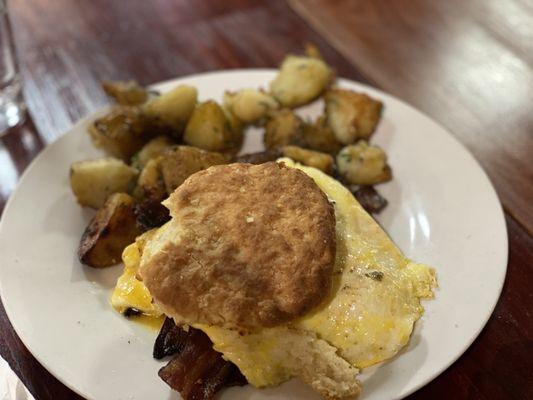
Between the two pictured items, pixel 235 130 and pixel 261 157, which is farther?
pixel 235 130

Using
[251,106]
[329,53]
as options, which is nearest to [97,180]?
[251,106]

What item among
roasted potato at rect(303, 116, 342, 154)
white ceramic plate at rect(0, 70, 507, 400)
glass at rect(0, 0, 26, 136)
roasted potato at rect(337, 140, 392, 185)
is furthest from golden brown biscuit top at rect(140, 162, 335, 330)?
glass at rect(0, 0, 26, 136)

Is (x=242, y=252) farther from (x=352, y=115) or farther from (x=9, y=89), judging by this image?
(x=9, y=89)

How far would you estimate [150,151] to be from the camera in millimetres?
2076

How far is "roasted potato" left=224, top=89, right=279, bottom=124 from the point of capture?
2.25 meters

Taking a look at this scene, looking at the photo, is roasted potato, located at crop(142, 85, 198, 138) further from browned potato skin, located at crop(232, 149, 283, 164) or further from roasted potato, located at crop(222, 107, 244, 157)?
browned potato skin, located at crop(232, 149, 283, 164)

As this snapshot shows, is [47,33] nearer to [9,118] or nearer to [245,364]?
[9,118]

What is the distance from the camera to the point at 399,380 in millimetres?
1407

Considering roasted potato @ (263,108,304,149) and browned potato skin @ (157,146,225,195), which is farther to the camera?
roasted potato @ (263,108,304,149)

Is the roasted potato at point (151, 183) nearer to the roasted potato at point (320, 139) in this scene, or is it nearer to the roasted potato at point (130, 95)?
the roasted potato at point (130, 95)

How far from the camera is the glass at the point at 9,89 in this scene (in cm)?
245

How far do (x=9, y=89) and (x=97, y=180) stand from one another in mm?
866

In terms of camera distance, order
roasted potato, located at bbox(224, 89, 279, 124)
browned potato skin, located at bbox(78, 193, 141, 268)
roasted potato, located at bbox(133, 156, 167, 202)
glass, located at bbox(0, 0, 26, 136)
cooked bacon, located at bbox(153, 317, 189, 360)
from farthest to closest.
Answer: glass, located at bbox(0, 0, 26, 136)
roasted potato, located at bbox(224, 89, 279, 124)
roasted potato, located at bbox(133, 156, 167, 202)
browned potato skin, located at bbox(78, 193, 141, 268)
cooked bacon, located at bbox(153, 317, 189, 360)

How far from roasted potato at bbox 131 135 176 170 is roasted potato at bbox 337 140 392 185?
2.05ft
